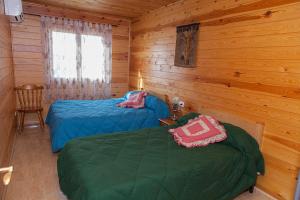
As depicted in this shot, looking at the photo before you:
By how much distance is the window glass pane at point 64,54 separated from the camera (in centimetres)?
429

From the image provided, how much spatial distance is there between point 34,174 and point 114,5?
10.1 ft

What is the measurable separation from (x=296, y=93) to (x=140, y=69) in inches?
126

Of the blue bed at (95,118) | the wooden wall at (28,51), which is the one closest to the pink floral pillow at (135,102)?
the blue bed at (95,118)

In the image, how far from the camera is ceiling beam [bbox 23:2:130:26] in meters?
4.04

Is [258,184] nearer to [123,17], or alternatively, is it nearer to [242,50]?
[242,50]

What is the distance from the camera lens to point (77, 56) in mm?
4488

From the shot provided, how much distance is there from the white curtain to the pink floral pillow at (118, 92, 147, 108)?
120 cm

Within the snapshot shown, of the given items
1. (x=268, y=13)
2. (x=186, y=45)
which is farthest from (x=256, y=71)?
(x=186, y=45)

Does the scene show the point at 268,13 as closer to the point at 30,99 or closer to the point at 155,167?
the point at 155,167

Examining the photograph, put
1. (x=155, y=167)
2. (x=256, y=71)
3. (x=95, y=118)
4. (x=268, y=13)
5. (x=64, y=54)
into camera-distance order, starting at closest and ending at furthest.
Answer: (x=155, y=167), (x=268, y=13), (x=256, y=71), (x=95, y=118), (x=64, y=54)

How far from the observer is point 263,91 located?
2281mm

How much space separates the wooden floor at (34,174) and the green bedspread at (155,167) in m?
0.29

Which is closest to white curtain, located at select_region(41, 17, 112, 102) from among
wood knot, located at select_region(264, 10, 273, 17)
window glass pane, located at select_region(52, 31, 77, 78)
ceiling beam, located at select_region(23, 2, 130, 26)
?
window glass pane, located at select_region(52, 31, 77, 78)

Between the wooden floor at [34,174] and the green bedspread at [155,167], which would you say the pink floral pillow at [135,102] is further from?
the wooden floor at [34,174]
